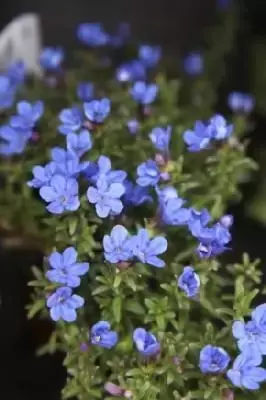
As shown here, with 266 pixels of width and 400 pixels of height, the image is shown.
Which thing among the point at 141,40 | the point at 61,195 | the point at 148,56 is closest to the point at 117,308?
the point at 61,195

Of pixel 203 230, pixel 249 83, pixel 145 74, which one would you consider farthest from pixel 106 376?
pixel 249 83

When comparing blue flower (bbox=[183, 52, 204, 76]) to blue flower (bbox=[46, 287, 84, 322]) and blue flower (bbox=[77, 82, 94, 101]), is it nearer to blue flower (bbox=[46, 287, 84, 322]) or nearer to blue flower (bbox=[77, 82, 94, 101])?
blue flower (bbox=[77, 82, 94, 101])

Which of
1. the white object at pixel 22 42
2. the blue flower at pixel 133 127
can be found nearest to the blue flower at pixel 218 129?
the blue flower at pixel 133 127

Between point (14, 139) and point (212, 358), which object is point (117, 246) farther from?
point (14, 139)

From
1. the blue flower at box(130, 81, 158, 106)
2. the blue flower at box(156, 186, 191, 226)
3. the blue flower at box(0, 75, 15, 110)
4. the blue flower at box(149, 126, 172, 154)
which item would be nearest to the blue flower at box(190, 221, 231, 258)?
the blue flower at box(156, 186, 191, 226)

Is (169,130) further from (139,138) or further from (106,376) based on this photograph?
(106,376)

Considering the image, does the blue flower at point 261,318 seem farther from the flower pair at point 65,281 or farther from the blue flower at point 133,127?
the blue flower at point 133,127

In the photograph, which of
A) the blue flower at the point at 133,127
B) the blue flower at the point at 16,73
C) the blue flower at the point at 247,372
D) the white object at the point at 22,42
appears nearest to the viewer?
the blue flower at the point at 247,372
